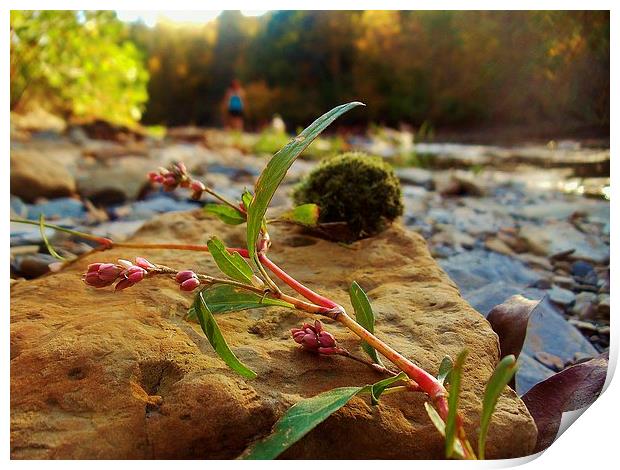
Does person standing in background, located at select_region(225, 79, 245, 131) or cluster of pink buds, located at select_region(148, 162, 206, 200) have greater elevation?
person standing in background, located at select_region(225, 79, 245, 131)

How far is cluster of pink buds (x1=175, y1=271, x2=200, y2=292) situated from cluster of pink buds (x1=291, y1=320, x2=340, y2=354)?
5.3 inches

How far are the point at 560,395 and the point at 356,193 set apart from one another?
48 centimetres

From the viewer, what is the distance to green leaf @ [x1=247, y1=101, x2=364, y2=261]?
26.7 inches

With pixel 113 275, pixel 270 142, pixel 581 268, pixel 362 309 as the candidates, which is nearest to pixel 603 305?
pixel 581 268

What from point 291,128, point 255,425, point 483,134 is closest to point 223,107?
point 291,128

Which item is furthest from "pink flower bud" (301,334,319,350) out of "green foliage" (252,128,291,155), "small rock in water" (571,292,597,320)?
"green foliage" (252,128,291,155)

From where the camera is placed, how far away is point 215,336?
62 centimetres

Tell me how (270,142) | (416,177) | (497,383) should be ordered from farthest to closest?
1. (270,142)
2. (416,177)
3. (497,383)

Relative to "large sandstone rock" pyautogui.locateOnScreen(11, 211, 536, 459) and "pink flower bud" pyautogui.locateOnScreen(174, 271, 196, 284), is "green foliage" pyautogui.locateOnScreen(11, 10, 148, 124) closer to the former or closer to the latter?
"large sandstone rock" pyautogui.locateOnScreen(11, 211, 536, 459)

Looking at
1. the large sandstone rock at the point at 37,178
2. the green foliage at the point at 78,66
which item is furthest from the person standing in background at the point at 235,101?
the large sandstone rock at the point at 37,178

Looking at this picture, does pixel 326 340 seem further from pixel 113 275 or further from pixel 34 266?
pixel 34 266

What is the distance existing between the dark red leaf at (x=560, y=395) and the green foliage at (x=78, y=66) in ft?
4.72

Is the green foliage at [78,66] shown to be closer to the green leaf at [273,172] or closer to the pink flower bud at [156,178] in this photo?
the pink flower bud at [156,178]

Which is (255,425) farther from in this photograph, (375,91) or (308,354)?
(375,91)
